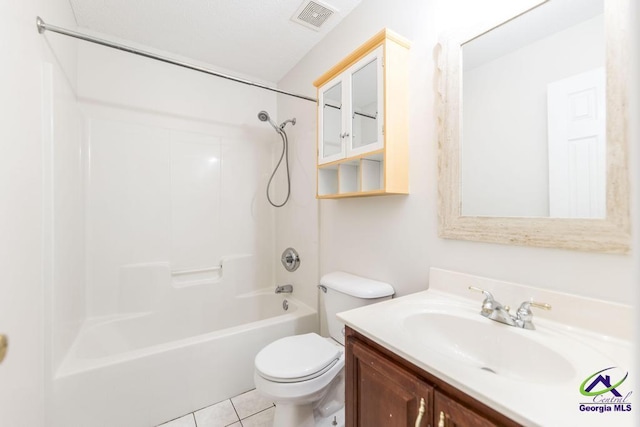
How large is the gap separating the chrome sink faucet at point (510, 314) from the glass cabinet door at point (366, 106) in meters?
0.77

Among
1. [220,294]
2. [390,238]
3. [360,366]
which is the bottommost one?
[220,294]

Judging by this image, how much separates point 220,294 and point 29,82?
1777 mm

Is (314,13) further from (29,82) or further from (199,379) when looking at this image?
(199,379)

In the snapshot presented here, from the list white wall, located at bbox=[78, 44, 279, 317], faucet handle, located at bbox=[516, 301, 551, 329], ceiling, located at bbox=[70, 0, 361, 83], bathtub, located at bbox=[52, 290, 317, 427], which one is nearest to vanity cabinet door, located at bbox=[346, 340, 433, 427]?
faucet handle, located at bbox=[516, 301, 551, 329]

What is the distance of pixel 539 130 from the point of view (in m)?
0.94

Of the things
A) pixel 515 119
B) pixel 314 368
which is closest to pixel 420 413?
pixel 314 368

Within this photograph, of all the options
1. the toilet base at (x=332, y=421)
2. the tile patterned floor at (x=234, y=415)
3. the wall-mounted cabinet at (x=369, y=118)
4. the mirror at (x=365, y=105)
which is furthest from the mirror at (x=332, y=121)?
the tile patterned floor at (x=234, y=415)

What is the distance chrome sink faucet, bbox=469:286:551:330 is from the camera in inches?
33.8

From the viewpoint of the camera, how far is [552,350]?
75cm

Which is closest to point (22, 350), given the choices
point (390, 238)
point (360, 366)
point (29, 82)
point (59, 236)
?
point (59, 236)

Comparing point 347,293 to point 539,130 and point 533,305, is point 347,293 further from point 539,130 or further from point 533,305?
point 539,130

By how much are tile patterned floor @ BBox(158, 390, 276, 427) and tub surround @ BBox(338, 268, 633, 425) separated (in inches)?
41.6

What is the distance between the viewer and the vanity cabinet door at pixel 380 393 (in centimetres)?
73

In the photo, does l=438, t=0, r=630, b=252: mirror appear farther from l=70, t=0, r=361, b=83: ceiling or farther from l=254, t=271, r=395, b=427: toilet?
l=70, t=0, r=361, b=83: ceiling
